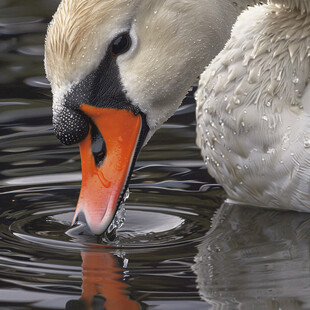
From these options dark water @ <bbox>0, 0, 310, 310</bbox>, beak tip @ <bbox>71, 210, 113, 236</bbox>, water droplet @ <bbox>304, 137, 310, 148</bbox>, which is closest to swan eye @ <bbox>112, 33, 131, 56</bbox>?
beak tip @ <bbox>71, 210, 113, 236</bbox>

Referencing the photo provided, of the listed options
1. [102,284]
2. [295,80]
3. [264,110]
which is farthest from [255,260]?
[295,80]

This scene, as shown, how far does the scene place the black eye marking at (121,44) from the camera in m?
6.11

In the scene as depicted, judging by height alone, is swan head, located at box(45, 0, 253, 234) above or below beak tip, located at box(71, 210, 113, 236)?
above

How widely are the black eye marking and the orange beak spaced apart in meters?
0.31

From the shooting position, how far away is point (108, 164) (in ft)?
20.5

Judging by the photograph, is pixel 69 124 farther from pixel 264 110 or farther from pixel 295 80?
pixel 295 80

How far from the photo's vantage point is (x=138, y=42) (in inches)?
245

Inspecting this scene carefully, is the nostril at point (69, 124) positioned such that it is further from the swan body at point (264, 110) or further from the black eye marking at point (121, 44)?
the swan body at point (264, 110)

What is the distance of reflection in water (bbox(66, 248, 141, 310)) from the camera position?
18.1 ft

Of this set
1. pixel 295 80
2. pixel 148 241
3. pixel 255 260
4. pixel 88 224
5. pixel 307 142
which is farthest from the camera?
pixel 295 80

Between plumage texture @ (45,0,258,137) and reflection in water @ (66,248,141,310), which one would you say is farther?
plumage texture @ (45,0,258,137)

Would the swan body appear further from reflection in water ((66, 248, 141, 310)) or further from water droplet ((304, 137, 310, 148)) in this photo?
A: reflection in water ((66, 248, 141, 310))

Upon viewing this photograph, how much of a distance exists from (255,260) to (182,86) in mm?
1034

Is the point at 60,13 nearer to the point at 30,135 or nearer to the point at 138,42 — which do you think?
the point at 138,42
